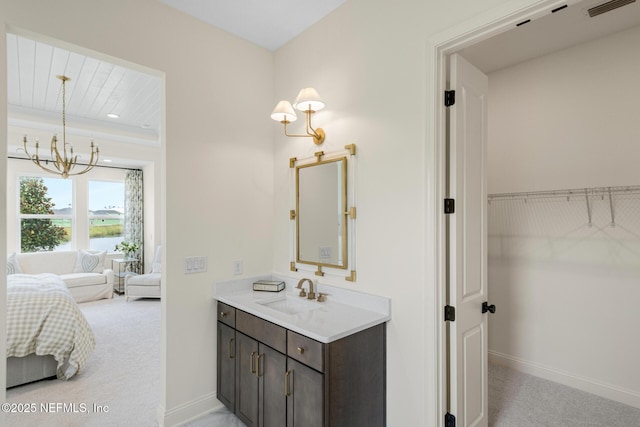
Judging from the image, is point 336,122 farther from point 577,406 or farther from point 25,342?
point 25,342

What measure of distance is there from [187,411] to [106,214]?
5.59 metres

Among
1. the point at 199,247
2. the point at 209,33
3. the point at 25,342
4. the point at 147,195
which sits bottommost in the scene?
the point at 25,342

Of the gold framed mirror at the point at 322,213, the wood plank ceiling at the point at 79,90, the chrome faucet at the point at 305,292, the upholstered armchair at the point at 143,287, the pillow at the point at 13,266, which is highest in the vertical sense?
the wood plank ceiling at the point at 79,90

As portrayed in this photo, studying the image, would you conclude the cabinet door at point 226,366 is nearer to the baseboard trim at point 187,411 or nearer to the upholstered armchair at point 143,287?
the baseboard trim at point 187,411

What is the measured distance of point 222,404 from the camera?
2.44 metres

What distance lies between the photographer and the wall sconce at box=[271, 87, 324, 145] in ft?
6.86

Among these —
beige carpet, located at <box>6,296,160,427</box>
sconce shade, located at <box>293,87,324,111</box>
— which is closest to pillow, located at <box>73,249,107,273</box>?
beige carpet, located at <box>6,296,160,427</box>

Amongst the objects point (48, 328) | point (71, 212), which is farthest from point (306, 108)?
point (71, 212)

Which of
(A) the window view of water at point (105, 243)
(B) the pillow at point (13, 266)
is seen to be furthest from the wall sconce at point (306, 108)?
(A) the window view of water at point (105, 243)

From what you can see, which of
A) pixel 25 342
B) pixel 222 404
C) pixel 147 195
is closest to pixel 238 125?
pixel 222 404

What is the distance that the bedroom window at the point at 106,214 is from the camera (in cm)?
630

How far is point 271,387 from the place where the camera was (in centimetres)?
189

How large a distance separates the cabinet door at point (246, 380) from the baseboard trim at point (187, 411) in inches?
13.1

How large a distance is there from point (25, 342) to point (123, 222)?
14.3 ft
